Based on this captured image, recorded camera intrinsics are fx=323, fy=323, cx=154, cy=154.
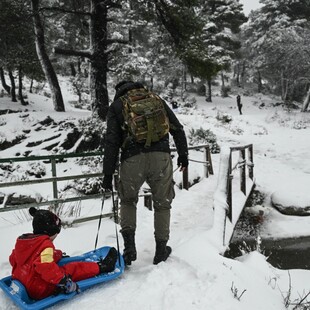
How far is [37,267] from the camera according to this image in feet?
8.67

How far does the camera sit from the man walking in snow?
322 centimetres

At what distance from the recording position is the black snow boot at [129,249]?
3.38 m

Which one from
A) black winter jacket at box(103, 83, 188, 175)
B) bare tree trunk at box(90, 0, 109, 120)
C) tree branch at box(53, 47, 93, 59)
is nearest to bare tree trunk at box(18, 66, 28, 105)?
bare tree trunk at box(90, 0, 109, 120)

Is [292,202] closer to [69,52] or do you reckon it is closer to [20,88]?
[69,52]

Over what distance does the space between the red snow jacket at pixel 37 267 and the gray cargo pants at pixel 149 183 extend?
0.94 meters

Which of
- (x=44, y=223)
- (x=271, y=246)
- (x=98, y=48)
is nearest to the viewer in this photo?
(x=44, y=223)

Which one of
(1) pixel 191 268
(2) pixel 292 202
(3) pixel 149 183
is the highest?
(3) pixel 149 183

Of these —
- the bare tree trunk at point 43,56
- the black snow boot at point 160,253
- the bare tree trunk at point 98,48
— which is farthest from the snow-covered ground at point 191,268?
the bare tree trunk at point 43,56

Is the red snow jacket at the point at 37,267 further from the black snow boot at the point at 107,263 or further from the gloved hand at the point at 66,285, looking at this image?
the black snow boot at the point at 107,263

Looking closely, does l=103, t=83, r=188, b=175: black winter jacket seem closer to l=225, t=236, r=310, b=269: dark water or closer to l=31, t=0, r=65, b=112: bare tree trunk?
l=225, t=236, r=310, b=269: dark water

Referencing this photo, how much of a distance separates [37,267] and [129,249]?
1.04 meters

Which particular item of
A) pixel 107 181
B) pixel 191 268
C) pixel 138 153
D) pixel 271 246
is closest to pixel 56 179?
pixel 107 181

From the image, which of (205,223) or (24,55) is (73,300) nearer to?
(205,223)

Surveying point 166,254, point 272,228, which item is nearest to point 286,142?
point 272,228
